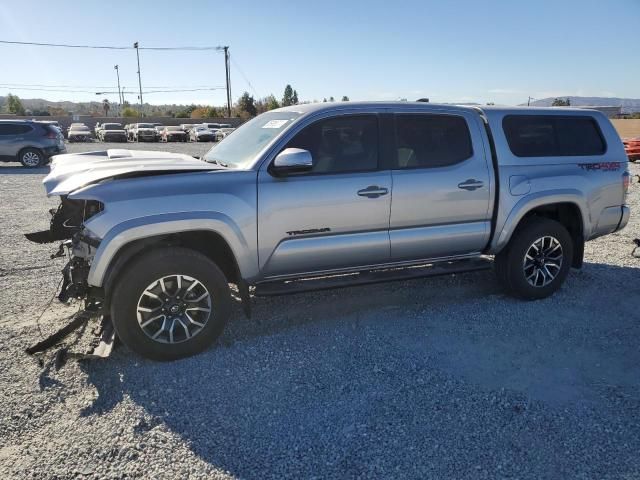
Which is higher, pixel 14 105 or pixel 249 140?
pixel 14 105

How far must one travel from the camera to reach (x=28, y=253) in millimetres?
6762

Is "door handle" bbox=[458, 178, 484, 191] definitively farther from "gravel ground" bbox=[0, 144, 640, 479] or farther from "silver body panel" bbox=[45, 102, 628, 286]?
"gravel ground" bbox=[0, 144, 640, 479]

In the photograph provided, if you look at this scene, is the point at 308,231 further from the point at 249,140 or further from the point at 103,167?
the point at 103,167

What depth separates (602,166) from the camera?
17.3 ft

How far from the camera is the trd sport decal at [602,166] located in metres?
5.19

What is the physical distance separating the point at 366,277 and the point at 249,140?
5.44 feet

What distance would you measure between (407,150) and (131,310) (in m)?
2.71

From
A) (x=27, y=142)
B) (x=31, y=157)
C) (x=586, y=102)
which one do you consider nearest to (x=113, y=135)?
(x=31, y=157)

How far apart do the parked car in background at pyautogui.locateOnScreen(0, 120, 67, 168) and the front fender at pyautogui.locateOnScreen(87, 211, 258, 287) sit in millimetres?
16877

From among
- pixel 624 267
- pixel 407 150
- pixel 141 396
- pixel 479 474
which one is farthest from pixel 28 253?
pixel 624 267

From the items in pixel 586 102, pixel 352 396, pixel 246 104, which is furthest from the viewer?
pixel 246 104

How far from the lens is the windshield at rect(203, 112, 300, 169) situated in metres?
4.28

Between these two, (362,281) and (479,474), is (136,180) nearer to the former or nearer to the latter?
(362,281)

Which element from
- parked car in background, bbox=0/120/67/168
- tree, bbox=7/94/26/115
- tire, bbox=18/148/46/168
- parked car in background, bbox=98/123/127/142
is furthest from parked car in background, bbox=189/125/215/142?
tree, bbox=7/94/26/115
